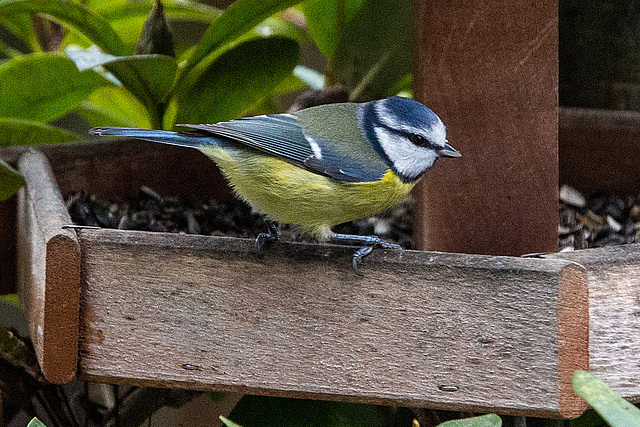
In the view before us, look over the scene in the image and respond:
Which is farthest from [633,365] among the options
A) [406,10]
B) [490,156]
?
[406,10]

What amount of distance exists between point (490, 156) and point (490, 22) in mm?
216

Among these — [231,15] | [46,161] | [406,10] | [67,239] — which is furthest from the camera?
[406,10]

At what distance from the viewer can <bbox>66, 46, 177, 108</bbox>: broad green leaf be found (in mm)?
1247

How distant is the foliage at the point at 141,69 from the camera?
4.44ft

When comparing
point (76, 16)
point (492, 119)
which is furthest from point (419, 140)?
point (76, 16)

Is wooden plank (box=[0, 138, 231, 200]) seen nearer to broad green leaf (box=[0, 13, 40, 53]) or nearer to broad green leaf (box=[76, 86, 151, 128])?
broad green leaf (box=[76, 86, 151, 128])

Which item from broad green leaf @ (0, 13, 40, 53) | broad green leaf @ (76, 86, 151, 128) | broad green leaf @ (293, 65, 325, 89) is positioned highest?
broad green leaf @ (0, 13, 40, 53)

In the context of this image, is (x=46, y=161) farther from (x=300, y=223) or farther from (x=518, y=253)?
(x=518, y=253)

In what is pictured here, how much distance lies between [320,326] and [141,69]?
2.28 feet

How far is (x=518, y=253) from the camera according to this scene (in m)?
1.23

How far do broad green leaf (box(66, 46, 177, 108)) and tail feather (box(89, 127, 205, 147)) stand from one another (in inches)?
6.4

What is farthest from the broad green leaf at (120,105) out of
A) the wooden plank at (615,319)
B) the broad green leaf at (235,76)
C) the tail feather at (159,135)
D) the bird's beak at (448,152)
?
the wooden plank at (615,319)

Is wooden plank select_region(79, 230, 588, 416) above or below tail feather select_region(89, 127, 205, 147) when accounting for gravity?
below

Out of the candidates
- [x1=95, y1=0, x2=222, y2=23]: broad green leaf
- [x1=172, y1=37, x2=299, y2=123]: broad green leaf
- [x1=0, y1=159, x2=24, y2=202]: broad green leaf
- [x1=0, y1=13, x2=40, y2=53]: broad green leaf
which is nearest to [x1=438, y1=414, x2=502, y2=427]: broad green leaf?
[x1=0, y1=159, x2=24, y2=202]: broad green leaf
